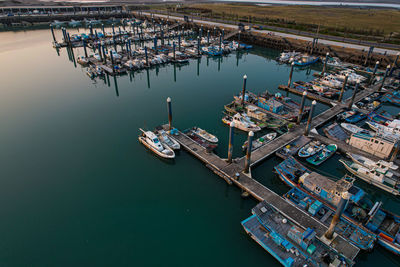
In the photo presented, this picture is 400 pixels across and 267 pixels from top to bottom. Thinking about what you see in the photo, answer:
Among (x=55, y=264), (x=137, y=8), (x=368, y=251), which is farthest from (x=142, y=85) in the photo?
(x=137, y=8)

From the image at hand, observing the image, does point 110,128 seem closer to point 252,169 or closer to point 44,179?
point 44,179

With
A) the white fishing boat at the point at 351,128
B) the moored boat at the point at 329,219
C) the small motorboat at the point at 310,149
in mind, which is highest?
the white fishing boat at the point at 351,128

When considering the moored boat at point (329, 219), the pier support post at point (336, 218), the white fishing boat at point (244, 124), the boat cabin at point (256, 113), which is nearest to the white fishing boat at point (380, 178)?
the moored boat at point (329, 219)

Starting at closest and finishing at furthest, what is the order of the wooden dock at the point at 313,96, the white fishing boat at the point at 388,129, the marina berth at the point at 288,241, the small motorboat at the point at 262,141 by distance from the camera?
the marina berth at the point at 288,241
the white fishing boat at the point at 388,129
the small motorboat at the point at 262,141
the wooden dock at the point at 313,96

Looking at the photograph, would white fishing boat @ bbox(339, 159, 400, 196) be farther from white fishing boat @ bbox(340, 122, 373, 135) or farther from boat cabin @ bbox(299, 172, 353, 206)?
white fishing boat @ bbox(340, 122, 373, 135)

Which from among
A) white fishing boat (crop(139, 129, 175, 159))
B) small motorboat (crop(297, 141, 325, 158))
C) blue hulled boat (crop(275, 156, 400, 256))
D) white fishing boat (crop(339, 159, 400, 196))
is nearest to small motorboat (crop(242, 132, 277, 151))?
small motorboat (crop(297, 141, 325, 158))

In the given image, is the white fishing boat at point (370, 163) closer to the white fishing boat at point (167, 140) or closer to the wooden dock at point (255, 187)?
the wooden dock at point (255, 187)

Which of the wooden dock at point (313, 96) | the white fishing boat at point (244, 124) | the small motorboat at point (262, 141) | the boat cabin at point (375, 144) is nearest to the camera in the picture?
the boat cabin at point (375, 144)
